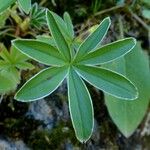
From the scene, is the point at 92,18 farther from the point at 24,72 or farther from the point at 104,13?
the point at 24,72

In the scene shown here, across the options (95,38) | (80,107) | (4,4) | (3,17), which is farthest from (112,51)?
(3,17)

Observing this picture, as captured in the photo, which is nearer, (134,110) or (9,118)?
(9,118)

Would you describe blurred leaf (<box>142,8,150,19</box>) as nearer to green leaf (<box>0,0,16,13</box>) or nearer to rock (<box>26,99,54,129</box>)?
rock (<box>26,99,54,129</box>)

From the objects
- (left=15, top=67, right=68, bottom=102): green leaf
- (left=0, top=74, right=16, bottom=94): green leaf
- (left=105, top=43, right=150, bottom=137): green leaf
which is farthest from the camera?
(left=105, top=43, right=150, bottom=137): green leaf

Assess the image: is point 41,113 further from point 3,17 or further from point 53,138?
point 3,17

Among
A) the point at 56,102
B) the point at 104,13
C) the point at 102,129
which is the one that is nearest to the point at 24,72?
the point at 56,102

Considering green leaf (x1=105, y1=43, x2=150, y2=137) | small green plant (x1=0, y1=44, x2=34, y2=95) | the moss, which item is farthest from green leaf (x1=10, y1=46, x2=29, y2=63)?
green leaf (x1=105, y1=43, x2=150, y2=137)

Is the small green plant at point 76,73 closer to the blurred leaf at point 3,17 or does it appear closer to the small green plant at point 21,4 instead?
the small green plant at point 21,4
